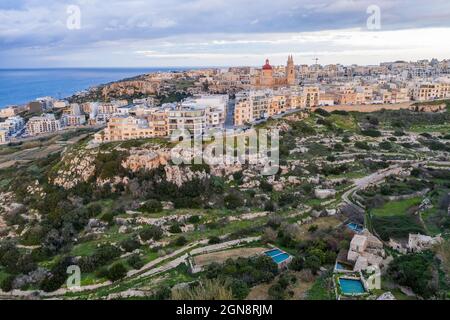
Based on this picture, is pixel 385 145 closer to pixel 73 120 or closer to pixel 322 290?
pixel 322 290

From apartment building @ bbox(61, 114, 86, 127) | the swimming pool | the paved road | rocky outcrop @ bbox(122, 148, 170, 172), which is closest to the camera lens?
the swimming pool

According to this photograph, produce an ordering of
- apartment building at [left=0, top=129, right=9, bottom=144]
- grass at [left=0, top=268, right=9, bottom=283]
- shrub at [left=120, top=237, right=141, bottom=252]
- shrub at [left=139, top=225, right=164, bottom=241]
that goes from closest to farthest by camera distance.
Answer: grass at [left=0, top=268, right=9, bottom=283]
shrub at [left=120, top=237, right=141, bottom=252]
shrub at [left=139, top=225, right=164, bottom=241]
apartment building at [left=0, top=129, right=9, bottom=144]

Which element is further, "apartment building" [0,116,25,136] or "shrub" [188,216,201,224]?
"apartment building" [0,116,25,136]

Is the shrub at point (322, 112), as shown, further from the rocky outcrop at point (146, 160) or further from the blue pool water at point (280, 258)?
the blue pool water at point (280, 258)

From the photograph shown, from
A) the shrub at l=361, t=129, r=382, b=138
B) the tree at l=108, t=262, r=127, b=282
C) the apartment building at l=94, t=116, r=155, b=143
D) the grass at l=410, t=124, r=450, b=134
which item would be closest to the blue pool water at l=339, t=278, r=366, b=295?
the tree at l=108, t=262, r=127, b=282

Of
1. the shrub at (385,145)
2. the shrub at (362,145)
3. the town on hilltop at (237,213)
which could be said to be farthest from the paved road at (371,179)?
the shrub at (362,145)

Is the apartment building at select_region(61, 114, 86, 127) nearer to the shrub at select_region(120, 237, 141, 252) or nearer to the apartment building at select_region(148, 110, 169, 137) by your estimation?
the apartment building at select_region(148, 110, 169, 137)

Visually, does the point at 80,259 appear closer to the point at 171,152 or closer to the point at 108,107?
the point at 171,152
